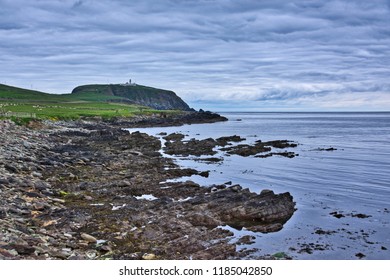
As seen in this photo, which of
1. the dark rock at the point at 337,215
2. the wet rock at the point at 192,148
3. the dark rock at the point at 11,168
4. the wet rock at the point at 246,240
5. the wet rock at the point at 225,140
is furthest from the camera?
the wet rock at the point at 225,140

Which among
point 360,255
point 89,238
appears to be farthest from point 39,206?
point 360,255

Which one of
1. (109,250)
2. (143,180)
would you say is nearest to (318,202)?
(143,180)

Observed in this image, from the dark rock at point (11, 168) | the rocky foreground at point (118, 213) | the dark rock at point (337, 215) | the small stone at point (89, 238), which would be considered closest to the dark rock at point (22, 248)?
the rocky foreground at point (118, 213)

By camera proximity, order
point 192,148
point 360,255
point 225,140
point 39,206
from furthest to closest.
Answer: point 225,140 → point 192,148 → point 39,206 → point 360,255

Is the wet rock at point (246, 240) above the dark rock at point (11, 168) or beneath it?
beneath

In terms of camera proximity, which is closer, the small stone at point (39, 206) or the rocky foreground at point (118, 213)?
the rocky foreground at point (118, 213)

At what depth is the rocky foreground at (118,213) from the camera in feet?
54.6

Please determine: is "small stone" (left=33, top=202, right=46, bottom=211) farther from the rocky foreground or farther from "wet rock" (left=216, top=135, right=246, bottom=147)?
"wet rock" (left=216, top=135, right=246, bottom=147)

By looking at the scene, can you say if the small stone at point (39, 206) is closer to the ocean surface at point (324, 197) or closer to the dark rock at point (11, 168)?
the dark rock at point (11, 168)

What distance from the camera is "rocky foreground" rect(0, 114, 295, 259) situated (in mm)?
16656

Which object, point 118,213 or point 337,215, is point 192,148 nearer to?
point 337,215

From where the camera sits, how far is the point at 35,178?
2923 cm

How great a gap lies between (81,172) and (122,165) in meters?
5.62

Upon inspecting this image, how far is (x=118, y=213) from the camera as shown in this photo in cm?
2214
